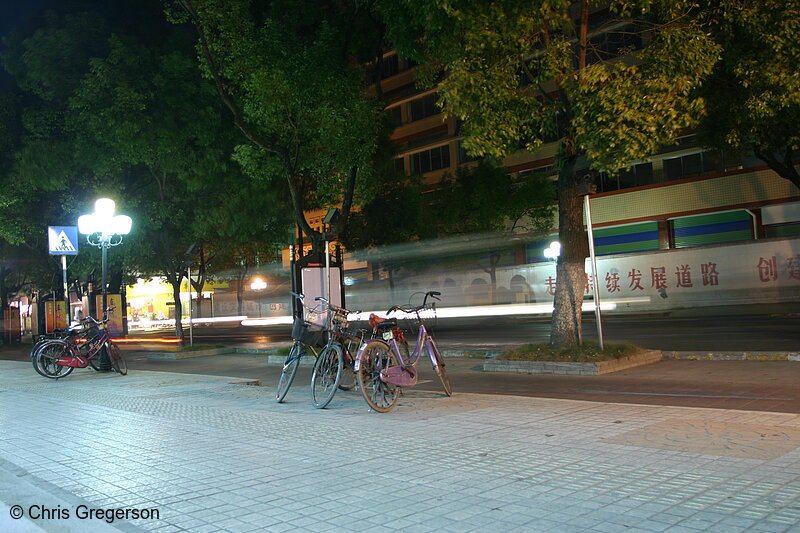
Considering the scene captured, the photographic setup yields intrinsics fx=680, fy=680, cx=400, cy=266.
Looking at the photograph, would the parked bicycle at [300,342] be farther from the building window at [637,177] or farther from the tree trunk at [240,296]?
the tree trunk at [240,296]

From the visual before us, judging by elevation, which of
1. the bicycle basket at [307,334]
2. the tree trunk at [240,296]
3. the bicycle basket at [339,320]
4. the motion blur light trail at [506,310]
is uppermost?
the tree trunk at [240,296]

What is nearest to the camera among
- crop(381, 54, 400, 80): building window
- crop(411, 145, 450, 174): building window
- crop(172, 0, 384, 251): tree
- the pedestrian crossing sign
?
crop(172, 0, 384, 251): tree

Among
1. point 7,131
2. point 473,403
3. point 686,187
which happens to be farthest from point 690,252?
point 7,131

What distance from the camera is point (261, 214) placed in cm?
2595

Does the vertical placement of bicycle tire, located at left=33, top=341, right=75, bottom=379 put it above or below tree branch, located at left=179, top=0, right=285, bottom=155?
below

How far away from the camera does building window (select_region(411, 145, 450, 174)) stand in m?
46.1

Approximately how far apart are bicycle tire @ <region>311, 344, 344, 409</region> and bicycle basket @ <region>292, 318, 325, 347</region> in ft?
0.92

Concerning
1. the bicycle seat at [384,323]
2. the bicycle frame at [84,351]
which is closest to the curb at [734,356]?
the bicycle seat at [384,323]

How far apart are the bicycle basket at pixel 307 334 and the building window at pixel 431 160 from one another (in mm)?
37449

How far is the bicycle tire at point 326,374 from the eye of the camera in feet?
28.6

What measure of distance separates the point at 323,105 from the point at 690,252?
22.3m

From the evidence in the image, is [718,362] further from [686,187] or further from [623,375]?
[686,187]

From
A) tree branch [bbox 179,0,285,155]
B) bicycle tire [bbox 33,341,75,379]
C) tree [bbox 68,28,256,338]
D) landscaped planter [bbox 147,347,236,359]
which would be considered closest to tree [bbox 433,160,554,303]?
tree [bbox 68,28,256,338]

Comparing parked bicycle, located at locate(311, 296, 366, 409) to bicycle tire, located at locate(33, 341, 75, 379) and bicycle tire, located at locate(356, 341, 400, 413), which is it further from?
bicycle tire, located at locate(33, 341, 75, 379)
